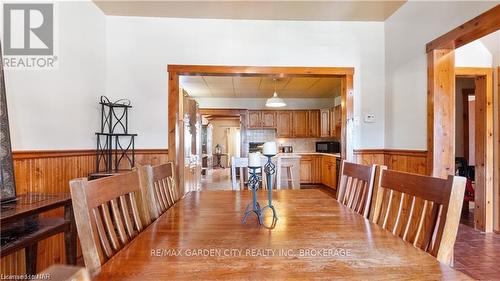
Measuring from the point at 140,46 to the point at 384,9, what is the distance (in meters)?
2.68

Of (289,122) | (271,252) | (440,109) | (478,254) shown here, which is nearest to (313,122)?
(289,122)

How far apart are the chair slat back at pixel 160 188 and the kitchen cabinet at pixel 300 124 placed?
5.76m

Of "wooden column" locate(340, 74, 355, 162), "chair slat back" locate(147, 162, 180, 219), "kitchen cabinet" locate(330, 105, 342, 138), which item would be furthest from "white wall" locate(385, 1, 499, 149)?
"kitchen cabinet" locate(330, 105, 342, 138)

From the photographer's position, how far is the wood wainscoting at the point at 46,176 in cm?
182

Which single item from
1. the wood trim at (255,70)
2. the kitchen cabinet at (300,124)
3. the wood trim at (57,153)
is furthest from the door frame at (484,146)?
the kitchen cabinet at (300,124)

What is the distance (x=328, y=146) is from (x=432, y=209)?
6254mm

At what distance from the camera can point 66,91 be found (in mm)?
2432

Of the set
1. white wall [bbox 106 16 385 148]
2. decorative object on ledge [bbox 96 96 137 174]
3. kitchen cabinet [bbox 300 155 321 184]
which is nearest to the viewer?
decorative object on ledge [bbox 96 96 137 174]

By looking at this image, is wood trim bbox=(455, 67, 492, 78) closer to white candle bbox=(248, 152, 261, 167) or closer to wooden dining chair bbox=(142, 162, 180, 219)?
white candle bbox=(248, 152, 261, 167)

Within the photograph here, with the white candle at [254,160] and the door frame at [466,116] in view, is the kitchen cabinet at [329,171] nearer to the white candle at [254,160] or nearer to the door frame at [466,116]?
the door frame at [466,116]

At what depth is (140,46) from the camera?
320 centimetres

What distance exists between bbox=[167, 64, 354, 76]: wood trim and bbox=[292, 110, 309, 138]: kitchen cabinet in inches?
160

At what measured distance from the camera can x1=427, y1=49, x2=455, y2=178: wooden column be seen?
251cm

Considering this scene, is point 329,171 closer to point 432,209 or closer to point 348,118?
point 348,118
